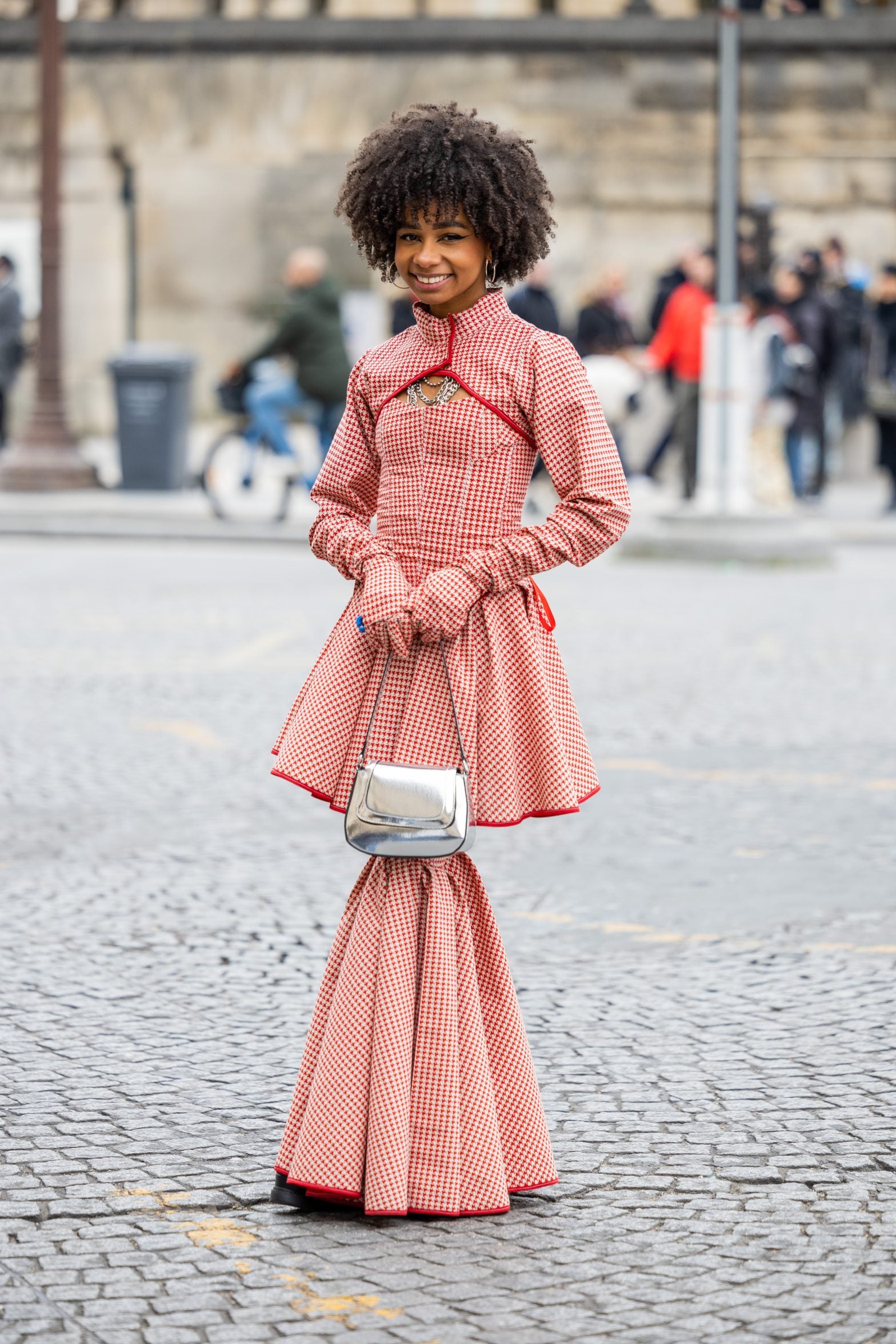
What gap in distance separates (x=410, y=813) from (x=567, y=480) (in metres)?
0.60

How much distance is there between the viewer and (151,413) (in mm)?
18312

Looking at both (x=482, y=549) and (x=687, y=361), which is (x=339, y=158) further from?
(x=482, y=549)

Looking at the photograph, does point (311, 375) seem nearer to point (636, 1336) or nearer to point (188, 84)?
point (188, 84)

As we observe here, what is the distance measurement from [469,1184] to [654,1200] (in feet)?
1.07

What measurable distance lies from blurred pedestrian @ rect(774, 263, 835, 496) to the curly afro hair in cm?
1414

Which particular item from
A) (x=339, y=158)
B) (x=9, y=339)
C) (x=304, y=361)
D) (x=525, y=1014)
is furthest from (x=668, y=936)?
(x=339, y=158)

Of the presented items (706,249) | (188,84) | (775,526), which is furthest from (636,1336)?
(188,84)

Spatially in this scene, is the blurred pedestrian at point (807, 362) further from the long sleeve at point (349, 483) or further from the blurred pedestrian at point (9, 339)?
the long sleeve at point (349, 483)

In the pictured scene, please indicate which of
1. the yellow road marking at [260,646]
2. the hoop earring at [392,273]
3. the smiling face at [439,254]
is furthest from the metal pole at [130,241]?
the smiling face at [439,254]

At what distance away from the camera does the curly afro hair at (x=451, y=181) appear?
3705mm

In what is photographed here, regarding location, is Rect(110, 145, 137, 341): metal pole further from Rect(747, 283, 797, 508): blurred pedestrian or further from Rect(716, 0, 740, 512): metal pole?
Rect(716, 0, 740, 512): metal pole

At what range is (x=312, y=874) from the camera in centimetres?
633

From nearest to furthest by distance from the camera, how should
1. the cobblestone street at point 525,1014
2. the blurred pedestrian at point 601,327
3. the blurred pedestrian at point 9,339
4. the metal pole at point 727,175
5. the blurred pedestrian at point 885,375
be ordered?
the cobblestone street at point 525,1014 < the metal pole at point 727,175 < the blurred pedestrian at point 885,375 < the blurred pedestrian at point 601,327 < the blurred pedestrian at point 9,339

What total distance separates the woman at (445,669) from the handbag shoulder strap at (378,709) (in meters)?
0.01
